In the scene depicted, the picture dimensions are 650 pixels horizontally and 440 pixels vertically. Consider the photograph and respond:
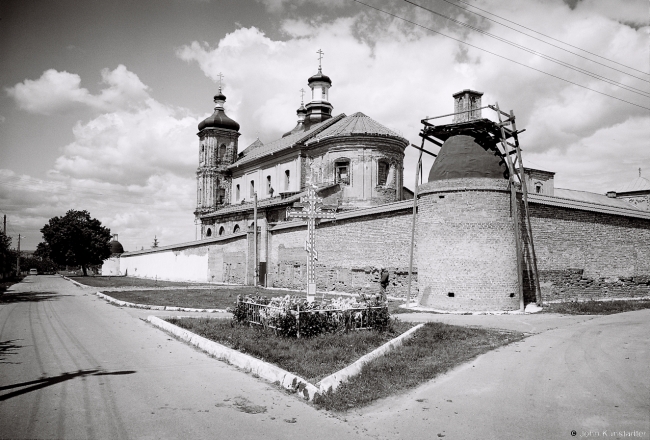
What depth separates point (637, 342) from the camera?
31.1 feet

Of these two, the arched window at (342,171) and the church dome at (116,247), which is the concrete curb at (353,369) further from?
the church dome at (116,247)

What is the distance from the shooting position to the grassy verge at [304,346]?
773cm

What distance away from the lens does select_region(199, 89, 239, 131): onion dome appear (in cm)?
5541

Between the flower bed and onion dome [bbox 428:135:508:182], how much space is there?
25.4ft

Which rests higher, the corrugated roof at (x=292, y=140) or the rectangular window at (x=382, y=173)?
the corrugated roof at (x=292, y=140)

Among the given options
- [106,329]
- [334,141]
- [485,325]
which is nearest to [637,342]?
[485,325]

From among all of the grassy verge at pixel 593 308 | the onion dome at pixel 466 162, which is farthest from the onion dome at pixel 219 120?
the grassy verge at pixel 593 308

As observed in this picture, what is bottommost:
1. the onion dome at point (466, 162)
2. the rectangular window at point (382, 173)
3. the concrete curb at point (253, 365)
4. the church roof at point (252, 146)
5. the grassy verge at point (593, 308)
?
the concrete curb at point (253, 365)

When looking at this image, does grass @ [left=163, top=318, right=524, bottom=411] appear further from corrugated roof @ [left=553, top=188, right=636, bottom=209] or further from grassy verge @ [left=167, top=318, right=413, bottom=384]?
corrugated roof @ [left=553, top=188, right=636, bottom=209]

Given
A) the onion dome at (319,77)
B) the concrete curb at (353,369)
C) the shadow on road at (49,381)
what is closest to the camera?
the shadow on road at (49,381)

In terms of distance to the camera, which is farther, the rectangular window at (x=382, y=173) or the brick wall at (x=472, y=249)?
the rectangular window at (x=382, y=173)

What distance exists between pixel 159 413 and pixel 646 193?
2545 inches

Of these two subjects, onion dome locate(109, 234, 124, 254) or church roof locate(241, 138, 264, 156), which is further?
onion dome locate(109, 234, 124, 254)

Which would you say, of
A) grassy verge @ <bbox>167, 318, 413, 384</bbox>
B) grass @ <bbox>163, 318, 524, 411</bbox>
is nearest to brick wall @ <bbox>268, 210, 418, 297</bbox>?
grass @ <bbox>163, 318, 524, 411</bbox>
